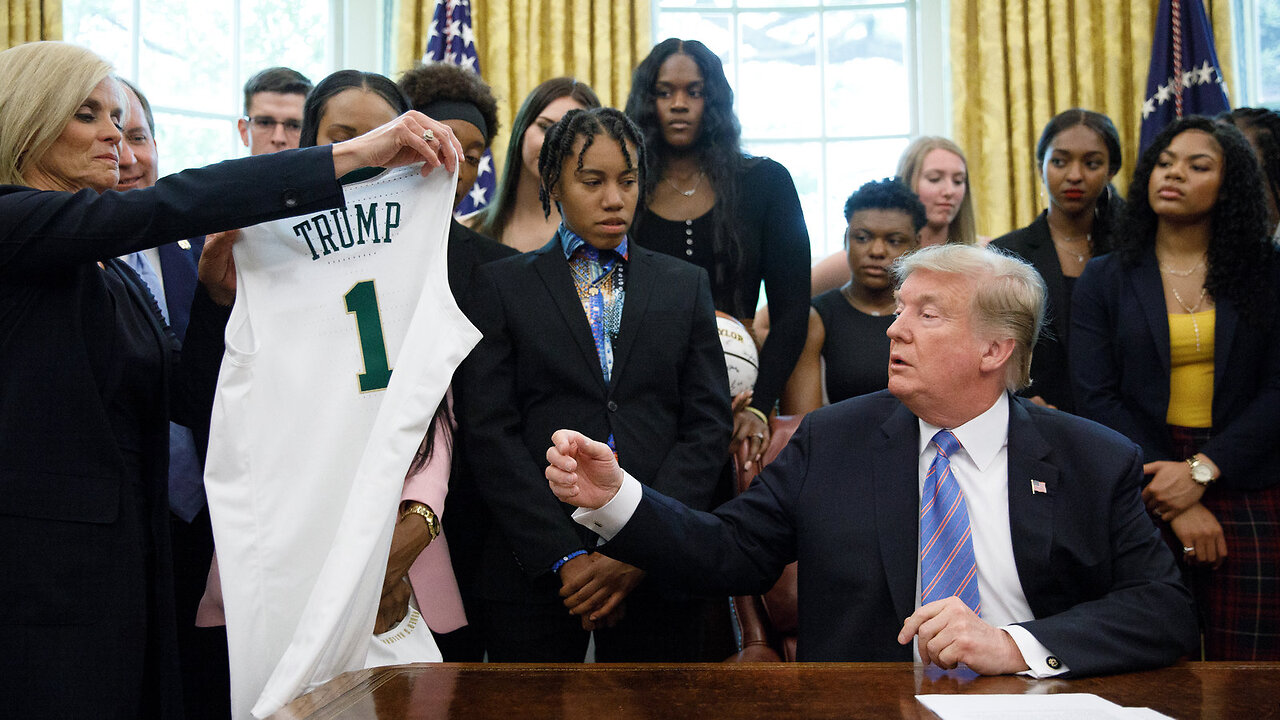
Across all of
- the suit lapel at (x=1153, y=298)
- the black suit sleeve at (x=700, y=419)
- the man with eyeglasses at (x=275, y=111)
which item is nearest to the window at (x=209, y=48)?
the man with eyeglasses at (x=275, y=111)

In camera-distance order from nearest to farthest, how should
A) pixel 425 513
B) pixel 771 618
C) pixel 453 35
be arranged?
1. pixel 425 513
2. pixel 771 618
3. pixel 453 35

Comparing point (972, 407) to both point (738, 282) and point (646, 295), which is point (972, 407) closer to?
point (646, 295)

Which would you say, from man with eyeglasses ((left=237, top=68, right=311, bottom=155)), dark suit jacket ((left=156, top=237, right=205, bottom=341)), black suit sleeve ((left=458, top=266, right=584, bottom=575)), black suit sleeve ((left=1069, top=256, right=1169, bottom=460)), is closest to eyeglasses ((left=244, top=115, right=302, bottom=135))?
man with eyeglasses ((left=237, top=68, right=311, bottom=155))

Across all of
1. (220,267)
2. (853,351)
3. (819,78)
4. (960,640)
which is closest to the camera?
(960,640)

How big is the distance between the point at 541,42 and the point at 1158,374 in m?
4.15

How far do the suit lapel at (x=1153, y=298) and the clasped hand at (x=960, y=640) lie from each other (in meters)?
1.69

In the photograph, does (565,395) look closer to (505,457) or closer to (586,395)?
(586,395)

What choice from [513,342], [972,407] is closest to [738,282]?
[513,342]

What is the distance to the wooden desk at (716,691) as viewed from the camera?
1.37 m

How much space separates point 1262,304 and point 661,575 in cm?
211

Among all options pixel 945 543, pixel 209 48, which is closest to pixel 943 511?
pixel 945 543

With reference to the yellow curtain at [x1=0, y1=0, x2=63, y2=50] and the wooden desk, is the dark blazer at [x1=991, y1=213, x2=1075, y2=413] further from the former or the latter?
the yellow curtain at [x1=0, y1=0, x2=63, y2=50]

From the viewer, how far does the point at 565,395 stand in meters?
2.54

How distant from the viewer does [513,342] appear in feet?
8.54
